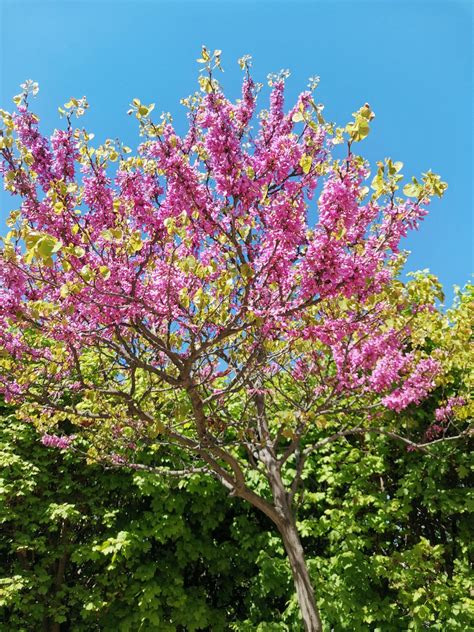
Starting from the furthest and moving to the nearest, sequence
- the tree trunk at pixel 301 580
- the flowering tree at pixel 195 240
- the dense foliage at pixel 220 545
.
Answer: the dense foliage at pixel 220 545, the tree trunk at pixel 301 580, the flowering tree at pixel 195 240

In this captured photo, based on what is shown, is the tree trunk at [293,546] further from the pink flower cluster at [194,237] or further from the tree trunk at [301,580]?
the pink flower cluster at [194,237]

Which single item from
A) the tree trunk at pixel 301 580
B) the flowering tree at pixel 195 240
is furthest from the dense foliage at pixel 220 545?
the flowering tree at pixel 195 240

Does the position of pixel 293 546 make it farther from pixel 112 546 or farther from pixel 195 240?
pixel 195 240

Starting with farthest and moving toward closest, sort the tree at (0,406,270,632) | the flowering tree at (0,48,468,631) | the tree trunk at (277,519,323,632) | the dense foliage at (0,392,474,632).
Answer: the tree at (0,406,270,632) < the dense foliage at (0,392,474,632) < the tree trunk at (277,519,323,632) < the flowering tree at (0,48,468,631)

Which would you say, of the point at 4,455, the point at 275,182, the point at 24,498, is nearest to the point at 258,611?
the point at 24,498

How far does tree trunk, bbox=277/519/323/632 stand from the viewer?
19.2 feet

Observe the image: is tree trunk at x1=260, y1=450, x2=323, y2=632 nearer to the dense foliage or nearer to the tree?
the dense foliage

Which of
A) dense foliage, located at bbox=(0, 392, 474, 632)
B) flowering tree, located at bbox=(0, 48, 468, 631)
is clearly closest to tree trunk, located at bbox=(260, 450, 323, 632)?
dense foliage, located at bbox=(0, 392, 474, 632)

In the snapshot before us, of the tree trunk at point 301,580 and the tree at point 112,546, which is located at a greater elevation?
the tree at point 112,546

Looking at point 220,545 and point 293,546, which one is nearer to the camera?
point 293,546

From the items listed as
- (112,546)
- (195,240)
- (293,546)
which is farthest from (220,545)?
(195,240)

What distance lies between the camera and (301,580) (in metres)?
6.07

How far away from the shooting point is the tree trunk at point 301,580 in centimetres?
586

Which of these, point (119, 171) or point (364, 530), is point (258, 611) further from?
point (119, 171)
